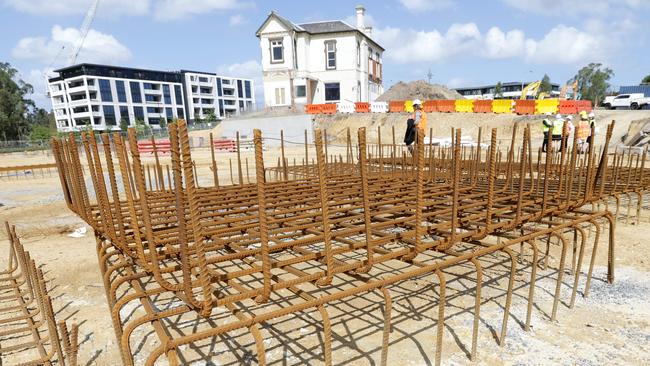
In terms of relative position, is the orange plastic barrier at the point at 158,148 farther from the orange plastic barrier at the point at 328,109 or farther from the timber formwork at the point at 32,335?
the timber formwork at the point at 32,335

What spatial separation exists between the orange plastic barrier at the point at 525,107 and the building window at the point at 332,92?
1712 cm

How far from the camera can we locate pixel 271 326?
12.9ft

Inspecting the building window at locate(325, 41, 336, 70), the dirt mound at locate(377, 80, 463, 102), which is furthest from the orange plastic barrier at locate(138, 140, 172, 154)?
the dirt mound at locate(377, 80, 463, 102)

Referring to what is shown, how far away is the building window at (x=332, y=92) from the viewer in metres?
38.1

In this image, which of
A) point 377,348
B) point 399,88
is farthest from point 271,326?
point 399,88

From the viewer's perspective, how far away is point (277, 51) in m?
36.2

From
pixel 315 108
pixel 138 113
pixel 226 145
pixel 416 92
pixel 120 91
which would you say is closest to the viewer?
pixel 226 145

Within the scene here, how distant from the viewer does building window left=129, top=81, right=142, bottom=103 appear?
227 feet

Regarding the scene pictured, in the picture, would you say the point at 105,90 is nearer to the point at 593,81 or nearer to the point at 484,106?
the point at 484,106

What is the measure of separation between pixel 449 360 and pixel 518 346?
73 centimetres

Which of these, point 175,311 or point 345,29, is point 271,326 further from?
point 345,29

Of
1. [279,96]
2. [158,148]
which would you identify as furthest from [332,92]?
→ [158,148]

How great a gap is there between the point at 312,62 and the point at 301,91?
3.81 m

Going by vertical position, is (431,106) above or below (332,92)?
below
